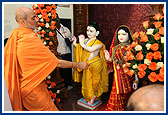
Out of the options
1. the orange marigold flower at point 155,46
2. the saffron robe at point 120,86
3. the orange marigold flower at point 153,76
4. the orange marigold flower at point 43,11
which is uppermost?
the orange marigold flower at point 43,11

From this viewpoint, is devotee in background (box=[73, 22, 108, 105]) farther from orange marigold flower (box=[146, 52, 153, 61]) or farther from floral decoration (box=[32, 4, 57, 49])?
orange marigold flower (box=[146, 52, 153, 61])

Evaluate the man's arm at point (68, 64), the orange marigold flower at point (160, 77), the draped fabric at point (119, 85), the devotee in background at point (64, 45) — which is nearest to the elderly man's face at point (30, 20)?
the man's arm at point (68, 64)

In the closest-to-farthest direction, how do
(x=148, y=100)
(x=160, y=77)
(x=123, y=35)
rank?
(x=148, y=100)
(x=160, y=77)
(x=123, y=35)

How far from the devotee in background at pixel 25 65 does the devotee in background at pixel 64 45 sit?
1.09 meters

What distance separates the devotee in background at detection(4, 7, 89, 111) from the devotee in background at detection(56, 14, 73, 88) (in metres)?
1.09

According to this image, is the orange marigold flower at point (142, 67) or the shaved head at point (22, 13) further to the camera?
the shaved head at point (22, 13)

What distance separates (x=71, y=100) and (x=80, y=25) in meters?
1.79

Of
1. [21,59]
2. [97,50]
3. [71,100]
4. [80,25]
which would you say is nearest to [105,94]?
[71,100]

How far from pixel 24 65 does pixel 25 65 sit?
0.5 inches

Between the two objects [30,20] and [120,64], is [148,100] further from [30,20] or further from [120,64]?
[30,20]

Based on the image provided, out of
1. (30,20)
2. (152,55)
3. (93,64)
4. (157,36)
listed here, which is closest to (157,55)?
(152,55)

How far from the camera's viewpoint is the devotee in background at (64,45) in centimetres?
300

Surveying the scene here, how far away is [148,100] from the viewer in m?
1.25

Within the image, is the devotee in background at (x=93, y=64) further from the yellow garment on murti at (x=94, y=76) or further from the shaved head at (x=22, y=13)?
the shaved head at (x=22, y=13)
